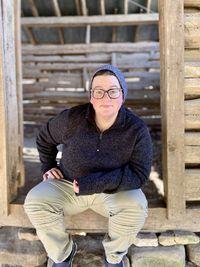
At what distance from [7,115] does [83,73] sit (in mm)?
5305

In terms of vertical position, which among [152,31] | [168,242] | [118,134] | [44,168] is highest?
[152,31]

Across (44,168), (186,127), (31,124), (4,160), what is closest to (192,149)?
(186,127)

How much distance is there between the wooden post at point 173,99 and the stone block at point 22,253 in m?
0.96

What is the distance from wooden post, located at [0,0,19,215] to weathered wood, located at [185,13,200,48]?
1291mm

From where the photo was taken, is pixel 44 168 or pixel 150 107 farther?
pixel 150 107

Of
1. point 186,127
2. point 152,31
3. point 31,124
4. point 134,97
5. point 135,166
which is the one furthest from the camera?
point 31,124

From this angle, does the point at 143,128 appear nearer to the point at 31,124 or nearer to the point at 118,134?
the point at 118,134

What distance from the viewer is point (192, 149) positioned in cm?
247

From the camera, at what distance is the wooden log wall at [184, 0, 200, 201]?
7.96 feet

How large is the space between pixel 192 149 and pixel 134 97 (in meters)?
5.45

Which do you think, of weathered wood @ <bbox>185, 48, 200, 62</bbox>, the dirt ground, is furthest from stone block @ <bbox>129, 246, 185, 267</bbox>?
weathered wood @ <bbox>185, 48, 200, 62</bbox>

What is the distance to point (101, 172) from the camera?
217 cm

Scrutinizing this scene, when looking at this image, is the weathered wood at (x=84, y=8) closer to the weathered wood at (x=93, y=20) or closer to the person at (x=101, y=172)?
the weathered wood at (x=93, y=20)

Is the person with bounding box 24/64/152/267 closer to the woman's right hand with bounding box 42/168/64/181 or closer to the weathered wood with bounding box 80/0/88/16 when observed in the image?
the woman's right hand with bounding box 42/168/64/181
